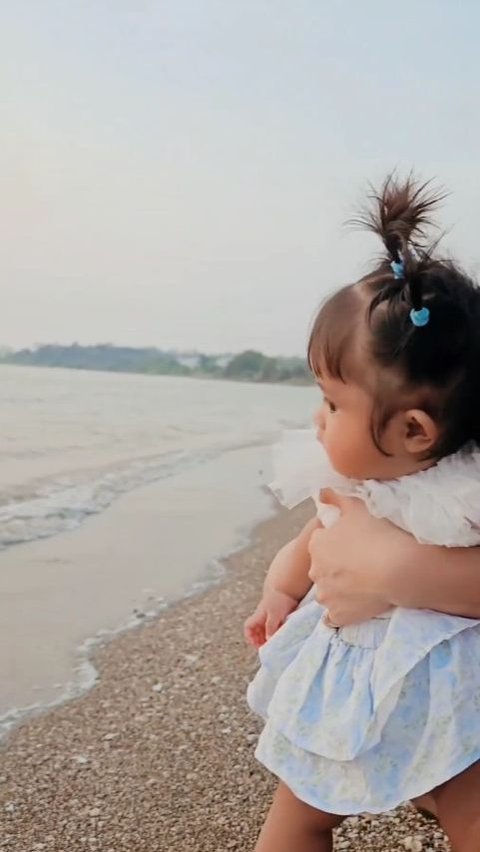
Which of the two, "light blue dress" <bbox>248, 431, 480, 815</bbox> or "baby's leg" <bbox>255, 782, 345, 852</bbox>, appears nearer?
"light blue dress" <bbox>248, 431, 480, 815</bbox>

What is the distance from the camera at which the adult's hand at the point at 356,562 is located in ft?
6.30

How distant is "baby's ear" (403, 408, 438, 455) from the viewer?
185cm

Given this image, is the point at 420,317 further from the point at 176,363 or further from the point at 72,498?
the point at 176,363

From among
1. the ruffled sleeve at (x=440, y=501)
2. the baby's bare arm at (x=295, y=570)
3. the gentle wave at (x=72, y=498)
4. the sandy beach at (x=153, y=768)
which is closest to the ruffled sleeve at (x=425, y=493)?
the ruffled sleeve at (x=440, y=501)

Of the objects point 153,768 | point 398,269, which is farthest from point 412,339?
point 153,768

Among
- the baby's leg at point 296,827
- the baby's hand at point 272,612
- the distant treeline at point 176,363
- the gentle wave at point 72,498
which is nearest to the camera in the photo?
the baby's leg at point 296,827

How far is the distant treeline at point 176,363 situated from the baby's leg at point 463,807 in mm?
28532

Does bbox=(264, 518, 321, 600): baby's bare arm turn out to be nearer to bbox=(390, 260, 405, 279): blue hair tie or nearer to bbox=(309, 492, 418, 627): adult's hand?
bbox=(309, 492, 418, 627): adult's hand

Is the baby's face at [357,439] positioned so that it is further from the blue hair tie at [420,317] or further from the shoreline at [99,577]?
the shoreline at [99,577]

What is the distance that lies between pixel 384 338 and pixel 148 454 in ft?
32.6

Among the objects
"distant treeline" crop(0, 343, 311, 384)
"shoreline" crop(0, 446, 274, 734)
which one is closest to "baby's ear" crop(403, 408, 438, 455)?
"shoreline" crop(0, 446, 274, 734)

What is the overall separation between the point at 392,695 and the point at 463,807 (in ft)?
0.80

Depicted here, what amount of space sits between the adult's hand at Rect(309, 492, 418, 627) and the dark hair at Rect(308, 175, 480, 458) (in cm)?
18

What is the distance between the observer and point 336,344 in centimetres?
191
